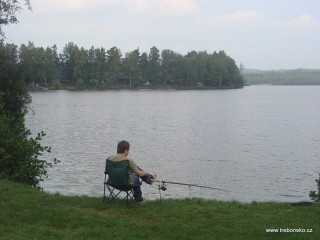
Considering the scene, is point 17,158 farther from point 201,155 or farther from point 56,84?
point 56,84

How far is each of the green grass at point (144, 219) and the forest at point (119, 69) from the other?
12506cm

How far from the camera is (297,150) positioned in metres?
28.6

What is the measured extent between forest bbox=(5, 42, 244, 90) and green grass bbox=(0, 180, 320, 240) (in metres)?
125

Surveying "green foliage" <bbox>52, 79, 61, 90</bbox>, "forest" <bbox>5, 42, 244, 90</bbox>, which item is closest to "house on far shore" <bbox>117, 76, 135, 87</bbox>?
"forest" <bbox>5, 42, 244, 90</bbox>

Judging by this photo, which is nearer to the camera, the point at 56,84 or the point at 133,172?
the point at 133,172

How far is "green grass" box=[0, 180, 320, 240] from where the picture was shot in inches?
268

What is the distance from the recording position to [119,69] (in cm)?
14638

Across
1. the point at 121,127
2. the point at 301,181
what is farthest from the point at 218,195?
the point at 121,127

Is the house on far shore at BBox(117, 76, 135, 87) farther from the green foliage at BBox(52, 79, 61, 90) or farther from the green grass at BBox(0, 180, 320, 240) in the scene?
the green grass at BBox(0, 180, 320, 240)

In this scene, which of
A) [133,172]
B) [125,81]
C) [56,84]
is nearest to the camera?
[133,172]

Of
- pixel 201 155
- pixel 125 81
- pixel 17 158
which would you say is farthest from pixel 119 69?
pixel 17 158

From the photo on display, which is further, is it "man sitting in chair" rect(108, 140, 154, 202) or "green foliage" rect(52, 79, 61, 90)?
"green foliage" rect(52, 79, 61, 90)

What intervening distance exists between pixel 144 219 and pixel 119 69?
461ft

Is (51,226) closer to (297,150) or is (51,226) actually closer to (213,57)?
(297,150)
